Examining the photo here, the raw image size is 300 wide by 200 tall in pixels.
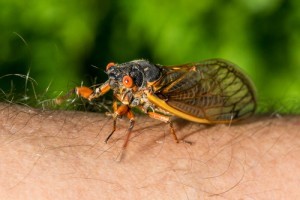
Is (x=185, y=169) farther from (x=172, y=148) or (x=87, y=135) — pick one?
(x=87, y=135)

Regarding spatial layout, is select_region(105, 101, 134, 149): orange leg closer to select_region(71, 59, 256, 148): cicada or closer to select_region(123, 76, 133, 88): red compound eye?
select_region(71, 59, 256, 148): cicada

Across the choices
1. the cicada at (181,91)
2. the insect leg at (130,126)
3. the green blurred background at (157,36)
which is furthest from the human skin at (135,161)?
the green blurred background at (157,36)

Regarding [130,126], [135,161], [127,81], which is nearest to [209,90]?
[127,81]

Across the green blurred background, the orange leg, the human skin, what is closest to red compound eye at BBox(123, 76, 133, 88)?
the orange leg

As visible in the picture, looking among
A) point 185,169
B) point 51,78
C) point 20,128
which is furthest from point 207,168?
point 51,78

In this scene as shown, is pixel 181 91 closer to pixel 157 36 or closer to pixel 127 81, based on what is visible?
pixel 127 81

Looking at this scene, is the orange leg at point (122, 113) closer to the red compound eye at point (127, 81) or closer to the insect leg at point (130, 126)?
the insect leg at point (130, 126)
